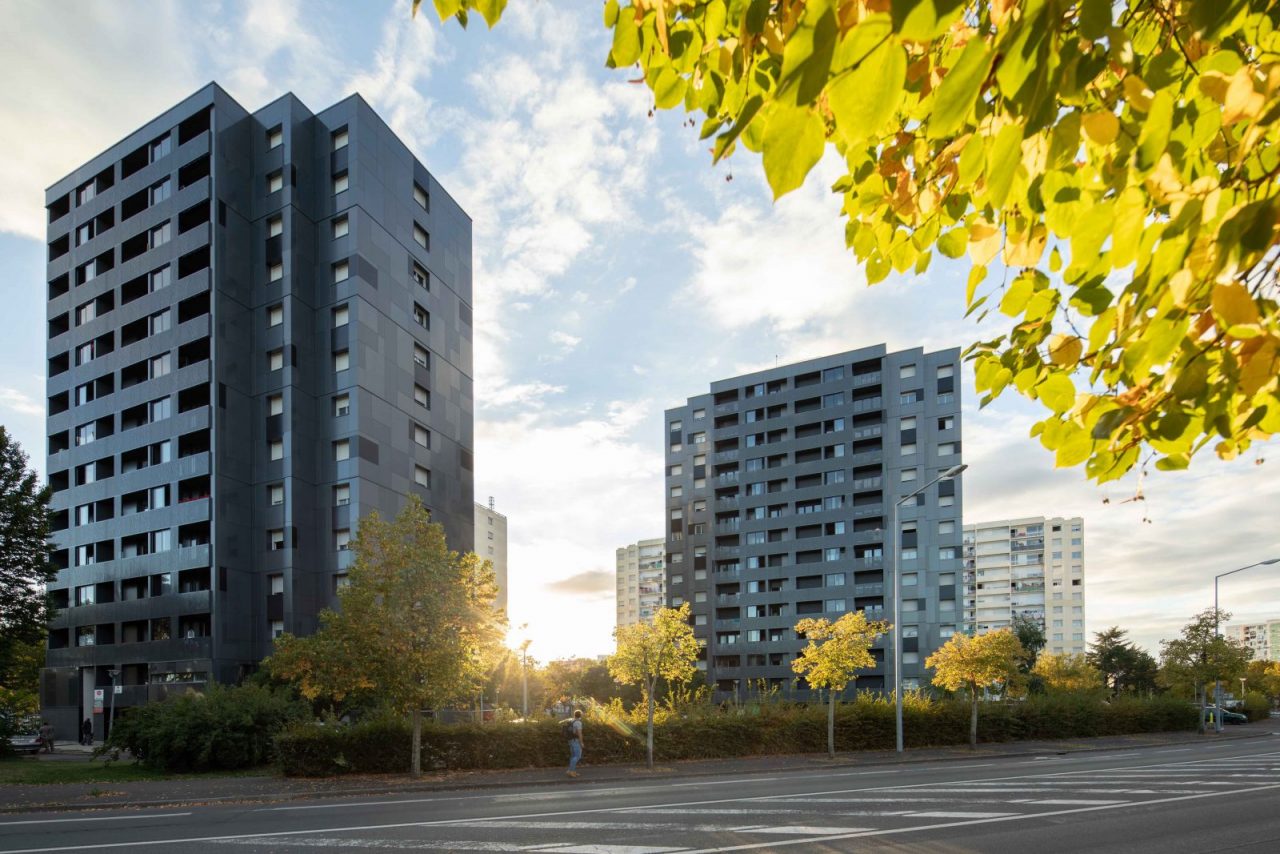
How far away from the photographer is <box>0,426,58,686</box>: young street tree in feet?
105

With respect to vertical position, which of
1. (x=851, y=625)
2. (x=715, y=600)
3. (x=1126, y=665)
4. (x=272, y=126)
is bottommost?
(x=1126, y=665)

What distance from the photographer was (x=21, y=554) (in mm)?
32406

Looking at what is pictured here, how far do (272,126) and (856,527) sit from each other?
57643mm

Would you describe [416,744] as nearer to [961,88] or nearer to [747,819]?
[747,819]

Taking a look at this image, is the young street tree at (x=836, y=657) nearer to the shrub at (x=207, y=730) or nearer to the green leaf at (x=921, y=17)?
the shrub at (x=207, y=730)

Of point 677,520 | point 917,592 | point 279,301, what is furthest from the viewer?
point 677,520

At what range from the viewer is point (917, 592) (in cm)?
7056

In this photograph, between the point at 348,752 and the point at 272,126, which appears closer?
the point at 348,752

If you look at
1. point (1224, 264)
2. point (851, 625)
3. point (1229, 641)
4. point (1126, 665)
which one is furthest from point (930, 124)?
point (1126, 665)

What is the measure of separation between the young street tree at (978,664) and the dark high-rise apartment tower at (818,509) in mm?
37999

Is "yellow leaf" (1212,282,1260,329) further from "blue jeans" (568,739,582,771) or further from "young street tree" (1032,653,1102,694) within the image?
"young street tree" (1032,653,1102,694)

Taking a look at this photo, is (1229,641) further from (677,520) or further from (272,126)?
(272,126)

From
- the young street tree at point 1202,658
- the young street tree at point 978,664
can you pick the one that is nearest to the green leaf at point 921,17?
the young street tree at point 978,664

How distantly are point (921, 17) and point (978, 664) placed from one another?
1325 inches
